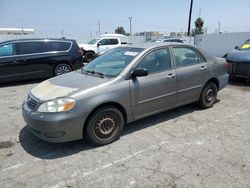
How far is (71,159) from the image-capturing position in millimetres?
3311

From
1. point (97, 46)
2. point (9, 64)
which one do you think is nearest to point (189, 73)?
point (9, 64)

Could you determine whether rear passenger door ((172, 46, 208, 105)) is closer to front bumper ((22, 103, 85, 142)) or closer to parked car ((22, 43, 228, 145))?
parked car ((22, 43, 228, 145))

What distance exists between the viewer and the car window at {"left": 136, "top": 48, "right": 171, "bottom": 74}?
13.5ft

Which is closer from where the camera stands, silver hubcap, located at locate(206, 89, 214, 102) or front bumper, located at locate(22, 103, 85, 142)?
front bumper, located at locate(22, 103, 85, 142)

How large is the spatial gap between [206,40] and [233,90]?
1791 centimetres

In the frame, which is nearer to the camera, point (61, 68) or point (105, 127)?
point (105, 127)

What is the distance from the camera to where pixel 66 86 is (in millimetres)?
3699

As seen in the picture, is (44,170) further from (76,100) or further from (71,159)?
(76,100)

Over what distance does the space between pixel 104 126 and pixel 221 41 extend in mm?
21443

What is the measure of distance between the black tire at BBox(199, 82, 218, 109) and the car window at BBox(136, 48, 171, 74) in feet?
4.40

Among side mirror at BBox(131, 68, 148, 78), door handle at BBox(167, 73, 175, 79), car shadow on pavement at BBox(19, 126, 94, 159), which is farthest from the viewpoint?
door handle at BBox(167, 73, 175, 79)

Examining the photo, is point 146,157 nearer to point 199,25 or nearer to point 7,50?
point 7,50

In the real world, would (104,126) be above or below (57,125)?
below

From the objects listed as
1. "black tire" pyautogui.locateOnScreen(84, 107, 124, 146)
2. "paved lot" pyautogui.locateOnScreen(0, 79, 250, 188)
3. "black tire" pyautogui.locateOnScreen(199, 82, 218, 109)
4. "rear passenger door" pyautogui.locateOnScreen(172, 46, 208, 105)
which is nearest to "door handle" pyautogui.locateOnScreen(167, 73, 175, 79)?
"rear passenger door" pyautogui.locateOnScreen(172, 46, 208, 105)
